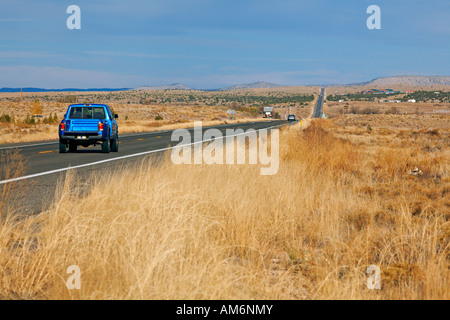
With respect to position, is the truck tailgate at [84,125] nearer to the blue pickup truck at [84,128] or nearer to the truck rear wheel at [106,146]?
the blue pickup truck at [84,128]

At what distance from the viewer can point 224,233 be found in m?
5.56

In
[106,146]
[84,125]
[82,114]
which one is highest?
[82,114]

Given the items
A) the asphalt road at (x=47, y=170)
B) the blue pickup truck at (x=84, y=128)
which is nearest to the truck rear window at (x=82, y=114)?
the blue pickup truck at (x=84, y=128)

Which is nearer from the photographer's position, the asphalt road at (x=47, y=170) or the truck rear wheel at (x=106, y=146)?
the asphalt road at (x=47, y=170)

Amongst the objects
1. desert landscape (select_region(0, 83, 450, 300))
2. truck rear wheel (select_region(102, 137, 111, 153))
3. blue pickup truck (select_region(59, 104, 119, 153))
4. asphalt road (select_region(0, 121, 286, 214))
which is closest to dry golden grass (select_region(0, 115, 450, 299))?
desert landscape (select_region(0, 83, 450, 300))

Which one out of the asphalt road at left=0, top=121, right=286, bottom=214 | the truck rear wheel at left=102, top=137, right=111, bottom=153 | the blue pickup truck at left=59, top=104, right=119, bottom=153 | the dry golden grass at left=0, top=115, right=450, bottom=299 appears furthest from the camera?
the truck rear wheel at left=102, top=137, right=111, bottom=153

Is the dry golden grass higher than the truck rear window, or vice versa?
the truck rear window

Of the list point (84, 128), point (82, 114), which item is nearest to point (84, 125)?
point (84, 128)

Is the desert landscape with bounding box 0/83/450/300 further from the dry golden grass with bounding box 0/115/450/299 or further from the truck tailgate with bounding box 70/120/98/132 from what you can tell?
the truck tailgate with bounding box 70/120/98/132

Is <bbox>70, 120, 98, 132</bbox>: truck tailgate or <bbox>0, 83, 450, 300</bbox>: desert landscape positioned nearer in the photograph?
<bbox>0, 83, 450, 300</bbox>: desert landscape

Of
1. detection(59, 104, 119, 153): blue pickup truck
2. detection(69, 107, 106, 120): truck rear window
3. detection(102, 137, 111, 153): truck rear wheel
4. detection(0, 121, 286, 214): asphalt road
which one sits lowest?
detection(0, 121, 286, 214): asphalt road

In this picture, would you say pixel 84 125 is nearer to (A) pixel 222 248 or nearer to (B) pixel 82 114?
(B) pixel 82 114
